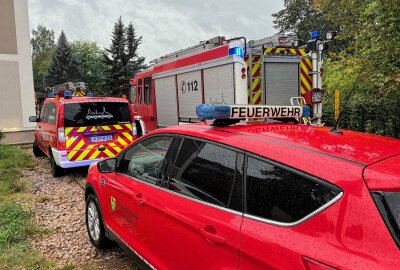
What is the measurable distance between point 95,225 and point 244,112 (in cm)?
256

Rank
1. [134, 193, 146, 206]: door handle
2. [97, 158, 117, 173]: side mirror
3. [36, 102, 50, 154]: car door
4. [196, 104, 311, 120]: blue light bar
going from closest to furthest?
[196, 104, 311, 120]: blue light bar
[134, 193, 146, 206]: door handle
[97, 158, 117, 173]: side mirror
[36, 102, 50, 154]: car door

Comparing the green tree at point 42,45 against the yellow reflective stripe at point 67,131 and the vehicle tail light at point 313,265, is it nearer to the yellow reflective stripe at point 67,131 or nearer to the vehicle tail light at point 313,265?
the yellow reflective stripe at point 67,131

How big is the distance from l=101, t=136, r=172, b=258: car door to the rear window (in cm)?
435

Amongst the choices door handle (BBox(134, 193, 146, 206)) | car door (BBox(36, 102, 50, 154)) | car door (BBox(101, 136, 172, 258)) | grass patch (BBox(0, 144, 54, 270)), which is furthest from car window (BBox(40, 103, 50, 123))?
door handle (BBox(134, 193, 146, 206))

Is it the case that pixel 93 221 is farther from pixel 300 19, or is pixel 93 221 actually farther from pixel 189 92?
pixel 300 19

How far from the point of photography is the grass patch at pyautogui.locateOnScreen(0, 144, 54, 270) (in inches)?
160

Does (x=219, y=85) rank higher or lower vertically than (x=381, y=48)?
lower

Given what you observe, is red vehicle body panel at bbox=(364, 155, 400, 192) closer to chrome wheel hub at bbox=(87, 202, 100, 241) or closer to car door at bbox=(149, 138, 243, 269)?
car door at bbox=(149, 138, 243, 269)

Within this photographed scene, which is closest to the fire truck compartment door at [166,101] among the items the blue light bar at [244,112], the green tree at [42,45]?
the blue light bar at [244,112]

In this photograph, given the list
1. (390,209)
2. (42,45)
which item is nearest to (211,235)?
(390,209)

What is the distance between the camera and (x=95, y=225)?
4.43m

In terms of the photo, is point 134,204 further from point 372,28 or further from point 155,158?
point 372,28

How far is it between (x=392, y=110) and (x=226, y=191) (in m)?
8.16

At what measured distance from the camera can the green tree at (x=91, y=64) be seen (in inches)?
2297
